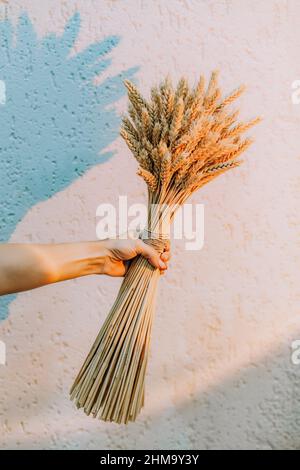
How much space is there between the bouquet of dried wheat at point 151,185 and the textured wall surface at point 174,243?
19.0 inches

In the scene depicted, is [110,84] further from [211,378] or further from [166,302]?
[211,378]

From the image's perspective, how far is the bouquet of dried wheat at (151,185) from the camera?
902 mm

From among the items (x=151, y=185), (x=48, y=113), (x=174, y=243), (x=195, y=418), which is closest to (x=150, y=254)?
(x=151, y=185)

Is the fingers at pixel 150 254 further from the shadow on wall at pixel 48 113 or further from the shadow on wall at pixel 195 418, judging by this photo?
the shadow on wall at pixel 195 418

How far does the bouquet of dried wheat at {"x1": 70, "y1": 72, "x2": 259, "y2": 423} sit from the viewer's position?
35.5 inches

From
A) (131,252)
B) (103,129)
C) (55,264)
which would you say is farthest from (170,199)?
(103,129)

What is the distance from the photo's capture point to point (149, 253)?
96cm

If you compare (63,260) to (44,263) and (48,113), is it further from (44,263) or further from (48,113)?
(48,113)

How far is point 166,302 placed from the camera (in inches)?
57.9

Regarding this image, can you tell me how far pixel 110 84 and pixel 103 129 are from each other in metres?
0.13

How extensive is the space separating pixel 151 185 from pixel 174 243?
0.54 meters

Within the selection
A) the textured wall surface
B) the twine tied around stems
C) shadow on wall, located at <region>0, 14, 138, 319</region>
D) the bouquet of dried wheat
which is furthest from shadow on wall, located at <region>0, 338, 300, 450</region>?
the twine tied around stems

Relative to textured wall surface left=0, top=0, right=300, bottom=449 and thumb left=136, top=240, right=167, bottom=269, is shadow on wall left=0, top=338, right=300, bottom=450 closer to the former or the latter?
textured wall surface left=0, top=0, right=300, bottom=449
